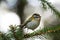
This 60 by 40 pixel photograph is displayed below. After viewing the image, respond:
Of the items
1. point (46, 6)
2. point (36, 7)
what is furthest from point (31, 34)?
point (36, 7)

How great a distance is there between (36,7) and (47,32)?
152 centimetres

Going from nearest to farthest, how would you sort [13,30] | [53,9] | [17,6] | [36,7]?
[13,30] → [53,9] → [17,6] → [36,7]

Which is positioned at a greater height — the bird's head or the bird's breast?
the bird's head

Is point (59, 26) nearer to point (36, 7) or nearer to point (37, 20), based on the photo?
point (37, 20)

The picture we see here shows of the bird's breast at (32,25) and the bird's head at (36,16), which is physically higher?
the bird's head at (36,16)

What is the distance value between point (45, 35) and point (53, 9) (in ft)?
0.63

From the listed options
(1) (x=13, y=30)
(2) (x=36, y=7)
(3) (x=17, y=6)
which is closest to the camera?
(1) (x=13, y=30)

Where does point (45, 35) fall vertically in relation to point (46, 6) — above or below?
below

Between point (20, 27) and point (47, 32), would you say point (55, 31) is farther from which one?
point (20, 27)

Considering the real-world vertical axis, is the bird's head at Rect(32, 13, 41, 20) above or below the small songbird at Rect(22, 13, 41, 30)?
above

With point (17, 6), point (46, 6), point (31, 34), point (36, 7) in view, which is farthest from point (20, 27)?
point (36, 7)

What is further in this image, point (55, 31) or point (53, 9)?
point (53, 9)

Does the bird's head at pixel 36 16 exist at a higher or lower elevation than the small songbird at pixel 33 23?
higher

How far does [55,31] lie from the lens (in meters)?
0.71
